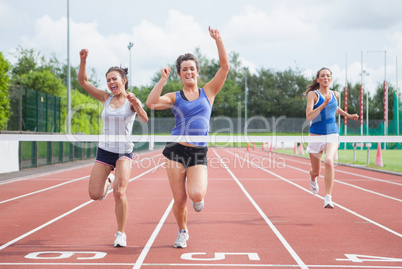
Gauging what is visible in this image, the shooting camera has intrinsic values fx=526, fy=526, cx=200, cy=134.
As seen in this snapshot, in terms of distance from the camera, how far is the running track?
19.0ft

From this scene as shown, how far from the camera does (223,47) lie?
17.8 ft

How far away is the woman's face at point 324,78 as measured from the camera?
6758mm

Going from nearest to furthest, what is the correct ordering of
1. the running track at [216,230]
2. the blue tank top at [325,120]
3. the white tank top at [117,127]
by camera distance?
the running track at [216,230] < the white tank top at [117,127] < the blue tank top at [325,120]

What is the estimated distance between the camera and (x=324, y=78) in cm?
676

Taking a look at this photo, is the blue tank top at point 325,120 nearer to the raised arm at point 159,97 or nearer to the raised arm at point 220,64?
the raised arm at point 220,64

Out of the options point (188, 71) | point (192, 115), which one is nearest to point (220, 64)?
point (188, 71)

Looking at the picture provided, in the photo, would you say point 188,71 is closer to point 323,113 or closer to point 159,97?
point 159,97

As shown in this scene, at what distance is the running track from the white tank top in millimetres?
1229

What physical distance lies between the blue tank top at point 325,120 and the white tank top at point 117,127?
2.55 m

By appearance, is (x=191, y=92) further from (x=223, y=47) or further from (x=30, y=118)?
(x=30, y=118)

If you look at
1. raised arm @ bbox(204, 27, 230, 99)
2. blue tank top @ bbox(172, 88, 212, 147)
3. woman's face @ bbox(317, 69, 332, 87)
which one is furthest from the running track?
woman's face @ bbox(317, 69, 332, 87)

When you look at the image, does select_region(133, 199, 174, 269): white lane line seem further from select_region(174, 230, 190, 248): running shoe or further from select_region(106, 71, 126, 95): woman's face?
select_region(106, 71, 126, 95): woman's face

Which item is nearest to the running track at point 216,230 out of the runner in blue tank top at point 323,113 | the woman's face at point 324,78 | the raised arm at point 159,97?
the runner in blue tank top at point 323,113

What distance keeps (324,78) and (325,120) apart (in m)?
0.62
